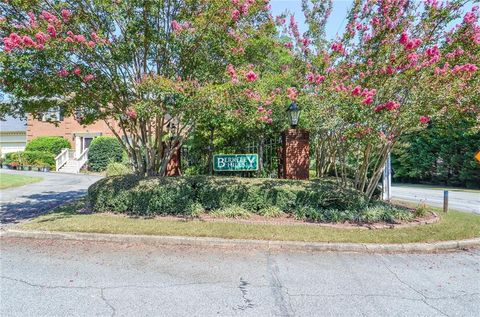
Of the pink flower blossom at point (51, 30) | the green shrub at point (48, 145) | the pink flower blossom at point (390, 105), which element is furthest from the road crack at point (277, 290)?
the green shrub at point (48, 145)

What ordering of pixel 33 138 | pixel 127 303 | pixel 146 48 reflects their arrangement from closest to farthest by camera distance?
pixel 127 303, pixel 146 48, pixel 33 138

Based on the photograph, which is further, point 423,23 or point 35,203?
point 35,203

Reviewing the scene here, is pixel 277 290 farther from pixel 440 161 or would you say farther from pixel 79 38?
pixel 440 161

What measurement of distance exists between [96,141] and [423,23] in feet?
69.9

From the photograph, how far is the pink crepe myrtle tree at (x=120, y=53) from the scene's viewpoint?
652 cm

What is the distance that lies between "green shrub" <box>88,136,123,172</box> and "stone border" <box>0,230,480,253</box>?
678 inches

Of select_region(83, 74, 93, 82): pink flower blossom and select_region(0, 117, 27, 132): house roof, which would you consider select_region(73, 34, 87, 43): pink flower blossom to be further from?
select_region(0, 117, 27, 132): house roof

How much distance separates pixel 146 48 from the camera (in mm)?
7816

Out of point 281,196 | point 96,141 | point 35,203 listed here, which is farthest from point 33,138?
point 281,196

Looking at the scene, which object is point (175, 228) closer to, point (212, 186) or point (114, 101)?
point (212, 186)

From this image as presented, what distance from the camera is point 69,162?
2359 centimetres

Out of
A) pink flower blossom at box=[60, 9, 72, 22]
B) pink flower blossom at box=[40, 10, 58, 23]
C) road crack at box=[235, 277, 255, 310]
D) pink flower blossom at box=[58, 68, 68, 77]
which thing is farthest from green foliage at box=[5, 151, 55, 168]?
road crack at box=[235, 277, 255, 310]

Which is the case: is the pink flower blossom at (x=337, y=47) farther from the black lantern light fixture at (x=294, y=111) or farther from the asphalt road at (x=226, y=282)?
the asphalt road at (x=226, y=282)

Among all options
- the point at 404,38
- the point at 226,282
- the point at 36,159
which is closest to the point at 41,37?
the point at 226,282
